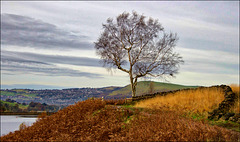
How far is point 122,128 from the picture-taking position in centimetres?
983

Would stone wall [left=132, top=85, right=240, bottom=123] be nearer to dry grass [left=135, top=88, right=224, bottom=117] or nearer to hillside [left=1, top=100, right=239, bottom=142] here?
dry grass [left=135, top=88, right=224, bottom=117]

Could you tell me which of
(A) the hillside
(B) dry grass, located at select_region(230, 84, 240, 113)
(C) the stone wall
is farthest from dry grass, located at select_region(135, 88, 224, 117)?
(A) the hillside

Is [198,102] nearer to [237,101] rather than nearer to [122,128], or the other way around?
[237,101]

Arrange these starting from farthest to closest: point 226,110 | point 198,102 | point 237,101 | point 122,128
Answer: point 198,102
point 237,101
point 226,110
point 122,128

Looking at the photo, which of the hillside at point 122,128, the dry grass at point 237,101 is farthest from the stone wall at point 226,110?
the hillside at point 122,128

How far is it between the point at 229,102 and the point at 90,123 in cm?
886

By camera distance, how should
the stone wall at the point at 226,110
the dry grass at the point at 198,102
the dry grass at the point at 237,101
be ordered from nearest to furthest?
the stone wall at the point at 226,110 < the dry grass at the point at 237,101 < the dry grass at the point at 198,102

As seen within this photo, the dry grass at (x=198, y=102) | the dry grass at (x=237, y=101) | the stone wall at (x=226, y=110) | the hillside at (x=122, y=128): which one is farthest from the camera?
the dry grass at (x=198, y=102)

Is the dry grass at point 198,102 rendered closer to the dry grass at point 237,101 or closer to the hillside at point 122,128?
the dry grass at point 237,101

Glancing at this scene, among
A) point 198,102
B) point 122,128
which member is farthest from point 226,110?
point 122,128

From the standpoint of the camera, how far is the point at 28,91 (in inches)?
7544

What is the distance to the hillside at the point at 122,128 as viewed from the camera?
22.0ft

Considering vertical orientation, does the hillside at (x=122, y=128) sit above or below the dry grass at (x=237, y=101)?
below

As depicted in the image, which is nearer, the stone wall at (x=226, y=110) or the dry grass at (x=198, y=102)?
the stone wall at (x=226, y=110)
